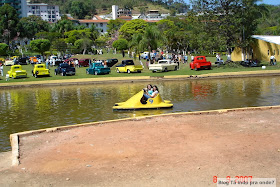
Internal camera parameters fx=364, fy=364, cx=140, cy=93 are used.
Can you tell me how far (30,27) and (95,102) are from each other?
97209 mm

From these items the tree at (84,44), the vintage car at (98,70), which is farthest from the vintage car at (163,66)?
the tree at (84,44)

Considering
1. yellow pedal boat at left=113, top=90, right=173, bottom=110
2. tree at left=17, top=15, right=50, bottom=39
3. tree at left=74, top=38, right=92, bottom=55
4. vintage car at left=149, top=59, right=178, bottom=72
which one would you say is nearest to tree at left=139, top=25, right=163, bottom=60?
vintage car at left=149, top=59, right=178, bottom=72

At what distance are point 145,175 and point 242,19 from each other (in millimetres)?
38156

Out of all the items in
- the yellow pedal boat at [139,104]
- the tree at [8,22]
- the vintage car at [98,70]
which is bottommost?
the yellow pedal boat at [139,104]

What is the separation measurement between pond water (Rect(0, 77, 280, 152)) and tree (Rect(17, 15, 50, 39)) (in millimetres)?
79216

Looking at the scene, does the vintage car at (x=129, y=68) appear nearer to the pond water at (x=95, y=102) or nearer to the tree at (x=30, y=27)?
the pond water at (x=95, y=102)

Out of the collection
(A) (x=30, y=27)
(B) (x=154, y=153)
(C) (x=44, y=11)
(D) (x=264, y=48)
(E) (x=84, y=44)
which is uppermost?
(C) (x=44, y=11)

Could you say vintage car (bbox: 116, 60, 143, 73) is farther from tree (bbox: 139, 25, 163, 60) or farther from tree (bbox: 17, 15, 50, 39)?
tree (bbox: 17, 15, 50, 39)

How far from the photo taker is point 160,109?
18953mm

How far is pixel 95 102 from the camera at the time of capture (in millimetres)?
22719

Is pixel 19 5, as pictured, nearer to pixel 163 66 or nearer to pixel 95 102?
pixel 163 66

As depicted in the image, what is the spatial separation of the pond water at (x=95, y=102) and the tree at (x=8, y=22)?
7135 cm

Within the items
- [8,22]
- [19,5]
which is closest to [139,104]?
[8,22]

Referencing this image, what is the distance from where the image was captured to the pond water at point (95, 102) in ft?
57.2
